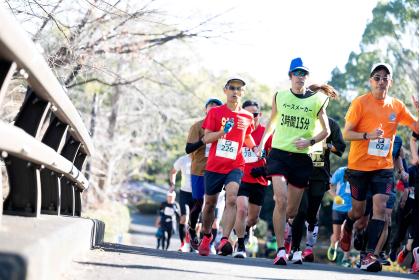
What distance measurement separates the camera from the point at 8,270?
2.94 m

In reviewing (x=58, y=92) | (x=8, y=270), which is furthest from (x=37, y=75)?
(x=8, y=270)

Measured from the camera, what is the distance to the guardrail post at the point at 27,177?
5270 mm

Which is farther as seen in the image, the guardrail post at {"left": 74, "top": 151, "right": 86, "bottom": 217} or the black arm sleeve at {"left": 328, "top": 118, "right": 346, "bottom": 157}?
the black arm sleeve at {"left": 328, "top": 118, "right": 346, "bottom": 157}

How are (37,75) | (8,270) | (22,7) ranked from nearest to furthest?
1. (8,270)
2. (37,75)
3. (22,7)

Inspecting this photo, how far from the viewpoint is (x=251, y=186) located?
1255cm

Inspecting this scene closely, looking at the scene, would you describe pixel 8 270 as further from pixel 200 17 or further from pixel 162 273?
pixel 200 17

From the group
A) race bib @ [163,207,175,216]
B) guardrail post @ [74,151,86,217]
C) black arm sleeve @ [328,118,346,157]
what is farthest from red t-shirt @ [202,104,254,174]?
race bib @ [163,207,175,216]

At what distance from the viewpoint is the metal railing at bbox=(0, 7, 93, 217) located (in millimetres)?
4070

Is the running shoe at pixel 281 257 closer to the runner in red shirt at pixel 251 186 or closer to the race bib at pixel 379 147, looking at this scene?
the race bib at pixel 379 147

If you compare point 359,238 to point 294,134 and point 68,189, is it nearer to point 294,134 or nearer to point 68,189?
point 294,134

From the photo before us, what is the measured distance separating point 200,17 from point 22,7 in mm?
7215

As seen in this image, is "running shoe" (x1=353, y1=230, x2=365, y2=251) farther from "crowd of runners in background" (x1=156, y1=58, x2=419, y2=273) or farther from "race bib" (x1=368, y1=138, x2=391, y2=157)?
"race bib" (x1=368, y1=138, x2=391, y2=157)

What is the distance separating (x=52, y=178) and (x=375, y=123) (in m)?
5.11

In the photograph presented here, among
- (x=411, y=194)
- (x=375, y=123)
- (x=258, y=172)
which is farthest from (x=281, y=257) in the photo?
(x=411, y=194)
